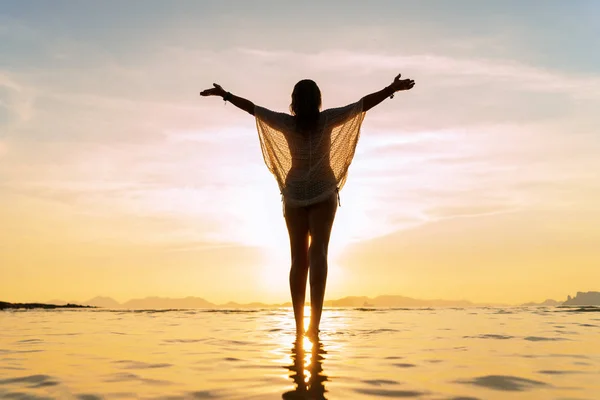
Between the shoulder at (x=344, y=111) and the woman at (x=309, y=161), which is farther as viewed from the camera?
the shoulder at (x=344, y=111)

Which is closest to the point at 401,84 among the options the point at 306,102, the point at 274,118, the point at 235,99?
the point at 306,102

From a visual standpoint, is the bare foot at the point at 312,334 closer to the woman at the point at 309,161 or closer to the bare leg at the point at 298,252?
Answer: the woman at the point at 309,161

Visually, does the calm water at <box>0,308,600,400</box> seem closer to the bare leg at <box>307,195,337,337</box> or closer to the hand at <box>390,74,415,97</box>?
the bare leg at <box>307,195,337,337</box>

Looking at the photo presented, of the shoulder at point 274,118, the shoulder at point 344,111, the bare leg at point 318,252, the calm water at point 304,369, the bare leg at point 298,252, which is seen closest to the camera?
the calm water at point 304,369

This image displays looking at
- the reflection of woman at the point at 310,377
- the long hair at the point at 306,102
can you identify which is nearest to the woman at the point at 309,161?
the long hair at the point at 306,102

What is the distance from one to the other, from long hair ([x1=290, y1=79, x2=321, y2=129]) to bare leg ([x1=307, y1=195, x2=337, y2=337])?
104cm

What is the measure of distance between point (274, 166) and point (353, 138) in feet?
3.66

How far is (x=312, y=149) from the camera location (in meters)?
7.08

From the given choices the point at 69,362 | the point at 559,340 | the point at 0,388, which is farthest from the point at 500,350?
the point at 0,388

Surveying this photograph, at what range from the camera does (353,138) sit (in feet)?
23.9

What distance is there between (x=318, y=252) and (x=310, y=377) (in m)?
2.83

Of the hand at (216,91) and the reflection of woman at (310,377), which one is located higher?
the hand at (216,91)

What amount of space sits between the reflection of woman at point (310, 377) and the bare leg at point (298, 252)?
4.67ft

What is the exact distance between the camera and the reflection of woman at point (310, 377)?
3135 mm
